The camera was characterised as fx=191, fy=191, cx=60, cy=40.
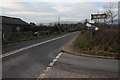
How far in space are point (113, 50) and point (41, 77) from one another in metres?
7.39

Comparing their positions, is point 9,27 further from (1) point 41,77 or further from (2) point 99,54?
(1) point 41,77

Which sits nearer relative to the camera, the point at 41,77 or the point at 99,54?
the point at 41,77

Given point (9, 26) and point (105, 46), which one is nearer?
point (105, 46)

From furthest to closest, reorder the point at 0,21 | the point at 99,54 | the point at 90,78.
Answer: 1. the point at 0,21
2. the point at 99,54
3. the point at 90,78

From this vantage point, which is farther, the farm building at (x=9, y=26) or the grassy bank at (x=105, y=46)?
the farm building at (x=9, y=26)

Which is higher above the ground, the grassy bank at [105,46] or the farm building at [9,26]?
the farm building at [9,26]

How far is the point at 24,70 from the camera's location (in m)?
7.99

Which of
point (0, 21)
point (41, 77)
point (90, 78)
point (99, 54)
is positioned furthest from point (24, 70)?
point (0, 21)

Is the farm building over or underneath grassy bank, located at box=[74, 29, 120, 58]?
over

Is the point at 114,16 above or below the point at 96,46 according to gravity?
above

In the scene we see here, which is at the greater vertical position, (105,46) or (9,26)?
(9,26)

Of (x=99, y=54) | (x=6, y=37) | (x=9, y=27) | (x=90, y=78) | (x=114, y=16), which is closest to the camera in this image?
(x=90, y=78)

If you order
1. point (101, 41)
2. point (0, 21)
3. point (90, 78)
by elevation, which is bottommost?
point (90, 78)

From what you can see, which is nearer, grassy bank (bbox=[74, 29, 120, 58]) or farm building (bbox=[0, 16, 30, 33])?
grassy bank (bbox=[74, 29, 120, 58])
